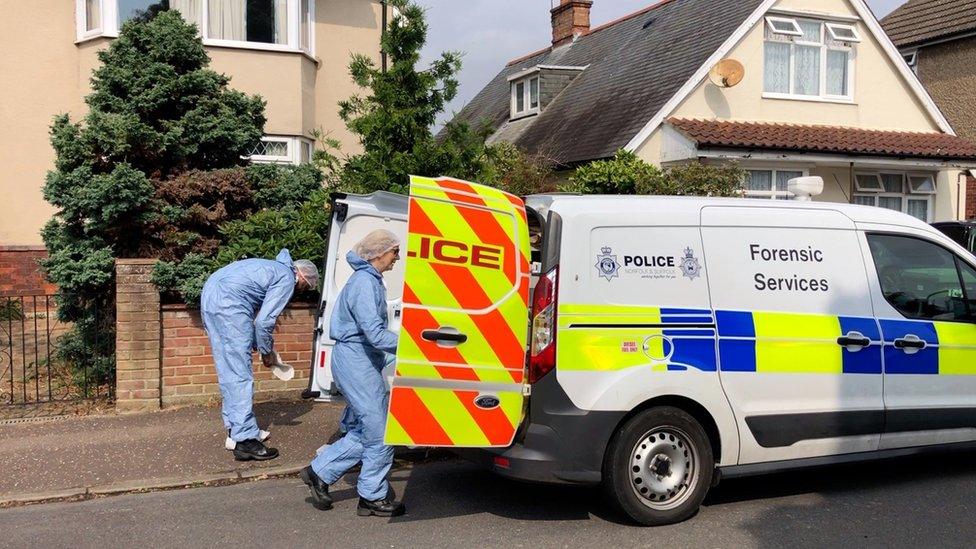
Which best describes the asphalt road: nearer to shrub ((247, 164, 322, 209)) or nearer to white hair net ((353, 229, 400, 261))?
white hair net ((353, 229, 400, 261))

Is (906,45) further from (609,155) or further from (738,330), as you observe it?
(738,330)

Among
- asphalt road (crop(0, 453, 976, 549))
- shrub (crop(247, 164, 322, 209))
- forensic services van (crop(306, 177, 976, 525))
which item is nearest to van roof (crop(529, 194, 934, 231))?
forensic services van (crop(306, 177, 976, 525))

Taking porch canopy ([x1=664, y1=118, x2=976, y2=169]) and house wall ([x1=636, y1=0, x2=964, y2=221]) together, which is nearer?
porch canopy ([x1=664, y1=118, x2=976, y2=169])

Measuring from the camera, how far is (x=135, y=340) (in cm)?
823

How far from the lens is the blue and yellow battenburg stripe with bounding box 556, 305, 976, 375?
5.15 metres

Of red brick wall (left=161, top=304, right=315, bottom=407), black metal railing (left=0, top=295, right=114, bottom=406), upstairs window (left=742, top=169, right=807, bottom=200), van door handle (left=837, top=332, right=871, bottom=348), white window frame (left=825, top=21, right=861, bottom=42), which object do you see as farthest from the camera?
white window frame (left=825, top=21, right=861, bottom=42)

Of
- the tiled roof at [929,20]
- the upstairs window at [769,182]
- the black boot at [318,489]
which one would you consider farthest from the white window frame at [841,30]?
the black boot at [318,489]

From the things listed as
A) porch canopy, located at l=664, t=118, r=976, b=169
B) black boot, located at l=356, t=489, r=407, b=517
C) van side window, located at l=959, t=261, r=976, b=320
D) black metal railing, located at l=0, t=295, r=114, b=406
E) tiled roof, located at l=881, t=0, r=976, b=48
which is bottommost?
black boot, located at l=356, t=489, r=407, b=517

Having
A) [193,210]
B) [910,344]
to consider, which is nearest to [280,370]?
[193,210]

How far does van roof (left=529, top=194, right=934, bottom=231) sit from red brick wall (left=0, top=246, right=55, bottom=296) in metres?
10.9

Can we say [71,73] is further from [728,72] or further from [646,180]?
[728,72]

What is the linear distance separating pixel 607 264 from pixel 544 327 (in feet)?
1.74

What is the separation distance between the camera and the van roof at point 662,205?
5.29 meters

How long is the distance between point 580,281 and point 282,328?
4.49 m
